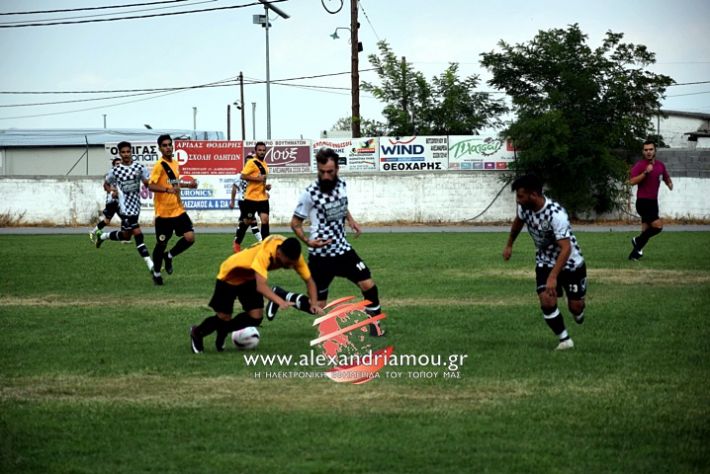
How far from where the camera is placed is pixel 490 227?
32.6m

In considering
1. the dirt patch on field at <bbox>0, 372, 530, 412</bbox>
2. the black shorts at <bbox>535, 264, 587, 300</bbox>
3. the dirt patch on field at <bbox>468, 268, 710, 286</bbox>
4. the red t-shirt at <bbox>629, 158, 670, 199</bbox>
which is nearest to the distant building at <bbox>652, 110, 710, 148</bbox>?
the red t-shirt at <bbox>629, 158, 670, 199</bbox>

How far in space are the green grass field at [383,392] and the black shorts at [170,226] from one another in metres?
1.47

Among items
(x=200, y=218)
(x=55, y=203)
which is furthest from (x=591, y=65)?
(x=55, y=203)

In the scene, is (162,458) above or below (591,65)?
below

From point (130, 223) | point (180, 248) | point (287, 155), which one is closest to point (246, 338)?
point (180, 248)

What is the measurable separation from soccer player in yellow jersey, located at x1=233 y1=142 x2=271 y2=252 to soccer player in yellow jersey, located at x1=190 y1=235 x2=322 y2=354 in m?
10.3

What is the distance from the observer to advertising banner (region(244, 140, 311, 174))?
35062mm

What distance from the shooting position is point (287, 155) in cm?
3519

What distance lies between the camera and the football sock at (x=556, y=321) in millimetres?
9617

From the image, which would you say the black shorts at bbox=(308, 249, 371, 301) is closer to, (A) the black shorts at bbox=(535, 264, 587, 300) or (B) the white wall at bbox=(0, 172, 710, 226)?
(A) the black shorts at bbox=(535, 264, 587, 300)

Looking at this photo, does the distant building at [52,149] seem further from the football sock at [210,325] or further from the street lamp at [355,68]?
the football sock at [210,325]

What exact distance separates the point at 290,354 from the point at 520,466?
4.02 metres

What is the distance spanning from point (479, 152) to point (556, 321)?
25419 millimetres

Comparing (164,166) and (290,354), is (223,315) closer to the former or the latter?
(290,354)
